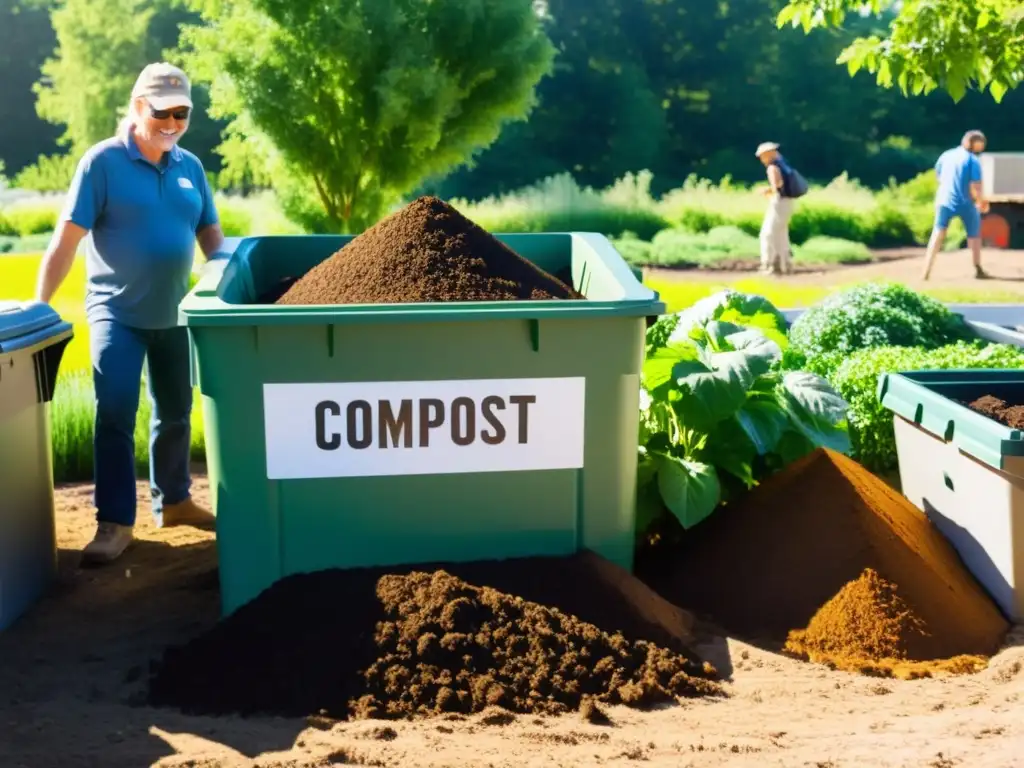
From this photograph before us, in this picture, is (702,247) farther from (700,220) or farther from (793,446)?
(793,446)

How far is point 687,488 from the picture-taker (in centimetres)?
423

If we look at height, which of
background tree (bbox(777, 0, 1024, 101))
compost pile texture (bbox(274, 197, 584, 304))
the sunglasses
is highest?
background tree (bbox(777, 0, 1024, 101))

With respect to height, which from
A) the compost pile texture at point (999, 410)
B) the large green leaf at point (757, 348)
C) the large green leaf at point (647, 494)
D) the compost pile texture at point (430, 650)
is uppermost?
the large green leaf at point (757, 348)

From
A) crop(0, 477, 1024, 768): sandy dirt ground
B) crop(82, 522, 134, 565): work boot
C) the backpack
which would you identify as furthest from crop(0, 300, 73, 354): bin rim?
the backpack

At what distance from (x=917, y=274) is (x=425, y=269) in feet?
47.1

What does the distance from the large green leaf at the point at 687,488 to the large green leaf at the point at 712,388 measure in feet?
0.49

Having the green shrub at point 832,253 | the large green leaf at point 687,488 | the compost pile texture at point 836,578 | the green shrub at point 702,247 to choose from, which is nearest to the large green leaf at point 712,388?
the large green leaf at point 687,488

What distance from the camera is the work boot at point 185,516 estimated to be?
5.29 m

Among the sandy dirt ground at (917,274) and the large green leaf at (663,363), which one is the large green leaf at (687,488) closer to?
the large green leaf at (663,363)

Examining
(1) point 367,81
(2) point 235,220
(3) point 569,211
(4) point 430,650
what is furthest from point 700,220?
(4) point 430,650

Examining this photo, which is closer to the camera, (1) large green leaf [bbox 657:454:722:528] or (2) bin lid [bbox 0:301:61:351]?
(2) bin lid [bbox 0:301:61:351]

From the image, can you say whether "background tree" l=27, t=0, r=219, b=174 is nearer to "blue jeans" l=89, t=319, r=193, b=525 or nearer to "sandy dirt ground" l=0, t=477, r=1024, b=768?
"blue jeans" l=89, t=319, r=193, b=525

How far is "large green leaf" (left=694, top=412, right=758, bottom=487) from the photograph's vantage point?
4.50m

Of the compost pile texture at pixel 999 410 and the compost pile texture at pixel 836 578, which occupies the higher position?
the compost pile texture at pixel 999 410
